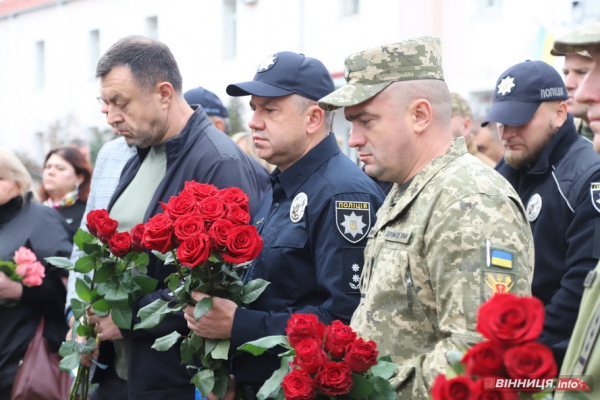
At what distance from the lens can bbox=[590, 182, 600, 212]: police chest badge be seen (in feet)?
11.1

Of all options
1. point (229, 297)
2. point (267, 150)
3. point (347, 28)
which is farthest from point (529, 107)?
point (347, 28)

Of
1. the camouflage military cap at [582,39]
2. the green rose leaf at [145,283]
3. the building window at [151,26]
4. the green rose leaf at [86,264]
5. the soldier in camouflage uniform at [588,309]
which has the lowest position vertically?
the building window at [151,26]

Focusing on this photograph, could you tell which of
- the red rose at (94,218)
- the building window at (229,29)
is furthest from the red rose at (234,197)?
the building window at (229,29)

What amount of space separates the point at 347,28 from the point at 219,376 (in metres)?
15.8

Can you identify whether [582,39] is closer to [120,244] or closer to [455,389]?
[455,389]

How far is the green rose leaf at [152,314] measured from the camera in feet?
9.94

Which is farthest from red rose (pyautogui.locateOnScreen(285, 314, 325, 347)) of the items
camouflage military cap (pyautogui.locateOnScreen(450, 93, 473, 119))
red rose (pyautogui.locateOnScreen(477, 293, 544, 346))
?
camouflage military cap (pyautogui.locateOnScreen(450, 93, 473, 119))

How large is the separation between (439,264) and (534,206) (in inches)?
61.3

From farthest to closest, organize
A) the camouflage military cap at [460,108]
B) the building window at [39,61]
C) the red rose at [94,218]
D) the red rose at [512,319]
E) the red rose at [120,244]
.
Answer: the building window at [39,61] < the camouflage military cap at [460,108] < the red rose at [94,218] < the red rose at [120,244] < the red rose at [512,319]

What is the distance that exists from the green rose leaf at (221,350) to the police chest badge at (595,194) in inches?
66.2

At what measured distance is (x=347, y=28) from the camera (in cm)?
1809

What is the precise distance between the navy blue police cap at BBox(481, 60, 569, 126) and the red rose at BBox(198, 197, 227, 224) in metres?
1.58

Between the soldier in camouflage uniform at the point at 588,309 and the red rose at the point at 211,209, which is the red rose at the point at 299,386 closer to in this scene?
the soldier in camouflage uniform at the point at 588,309

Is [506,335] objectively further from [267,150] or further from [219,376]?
[267,150]
